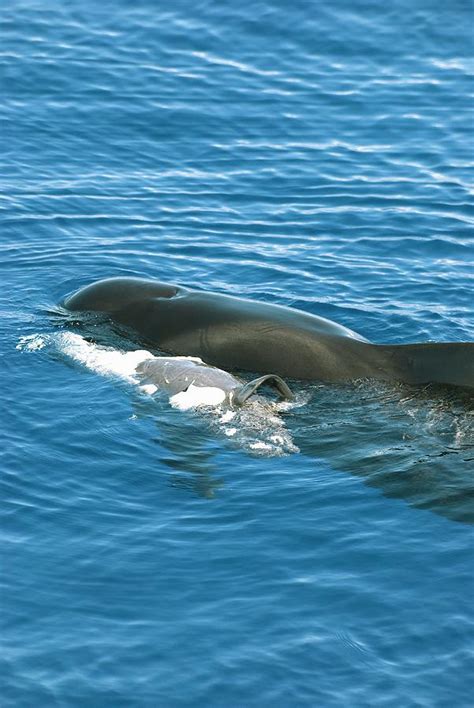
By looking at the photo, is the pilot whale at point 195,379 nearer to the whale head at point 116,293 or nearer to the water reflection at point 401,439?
the water reflection at point 401,439

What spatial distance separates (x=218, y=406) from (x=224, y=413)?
0.40ft

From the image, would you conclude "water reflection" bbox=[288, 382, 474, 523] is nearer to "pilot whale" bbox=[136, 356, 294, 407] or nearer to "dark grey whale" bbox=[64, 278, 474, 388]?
"dark grey whale" bbox=[64, 278, 474, 388]

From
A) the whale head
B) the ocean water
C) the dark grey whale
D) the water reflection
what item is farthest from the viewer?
the whale head

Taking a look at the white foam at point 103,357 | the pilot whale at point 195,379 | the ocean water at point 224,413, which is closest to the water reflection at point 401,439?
the ocean water at point 224,413

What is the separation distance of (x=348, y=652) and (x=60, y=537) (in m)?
2.82

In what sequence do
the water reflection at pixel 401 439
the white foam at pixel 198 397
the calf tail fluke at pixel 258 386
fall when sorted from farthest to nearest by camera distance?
the white foam at pixel 198 397, the calf tail fluke at pixel 258 386, the water reflection at pixel 401 439

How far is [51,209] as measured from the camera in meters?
19.7

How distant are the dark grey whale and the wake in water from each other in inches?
14.8

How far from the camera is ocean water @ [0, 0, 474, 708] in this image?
369 inches

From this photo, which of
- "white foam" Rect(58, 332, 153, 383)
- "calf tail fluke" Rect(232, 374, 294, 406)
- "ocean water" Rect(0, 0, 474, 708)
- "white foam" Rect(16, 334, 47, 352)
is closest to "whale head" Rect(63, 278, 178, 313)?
"ocean water" Rect(0, 0, 474, 708)

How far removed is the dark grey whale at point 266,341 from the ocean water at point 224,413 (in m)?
0.27

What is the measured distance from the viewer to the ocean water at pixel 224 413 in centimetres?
937

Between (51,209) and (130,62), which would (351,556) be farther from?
(130,62)

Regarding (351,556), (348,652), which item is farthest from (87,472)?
(348,652)
